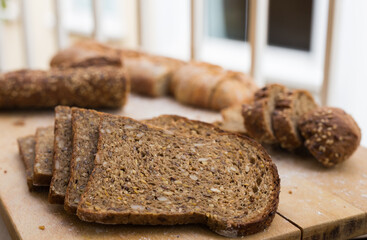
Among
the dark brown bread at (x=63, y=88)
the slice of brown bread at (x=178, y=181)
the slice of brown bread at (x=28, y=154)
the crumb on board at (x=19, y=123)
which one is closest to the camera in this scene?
the slice of brown bread at (x=178, y=181)

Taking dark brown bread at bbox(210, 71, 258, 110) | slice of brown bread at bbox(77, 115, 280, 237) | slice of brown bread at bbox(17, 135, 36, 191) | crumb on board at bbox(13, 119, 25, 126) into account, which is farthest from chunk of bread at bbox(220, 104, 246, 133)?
crumb on board at bbox(13, 119, 25, 126)

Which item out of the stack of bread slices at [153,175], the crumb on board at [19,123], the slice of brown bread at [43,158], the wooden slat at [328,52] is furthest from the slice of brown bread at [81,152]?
the wooden slat at [328,52]

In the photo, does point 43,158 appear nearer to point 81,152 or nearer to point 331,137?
point 81,152

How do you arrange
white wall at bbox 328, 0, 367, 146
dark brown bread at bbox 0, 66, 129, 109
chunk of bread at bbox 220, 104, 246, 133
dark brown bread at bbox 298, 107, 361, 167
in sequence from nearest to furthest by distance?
dark brown bread at bbox 298, 107, 361, 167 < chunk of bread at bbox 220, 104, 246, 133 < white wall at bbox 328, 0, 367, 146 < dark brown bread at bbox 0, 66, 129, 109

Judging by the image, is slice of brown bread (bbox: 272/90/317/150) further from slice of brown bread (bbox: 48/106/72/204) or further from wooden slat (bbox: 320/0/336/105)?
slice of brown bread (bbox: 48/106/72/204)

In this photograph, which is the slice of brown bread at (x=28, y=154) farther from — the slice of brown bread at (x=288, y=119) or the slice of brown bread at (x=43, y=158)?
the slice of brown bread at (x=288, y=119)

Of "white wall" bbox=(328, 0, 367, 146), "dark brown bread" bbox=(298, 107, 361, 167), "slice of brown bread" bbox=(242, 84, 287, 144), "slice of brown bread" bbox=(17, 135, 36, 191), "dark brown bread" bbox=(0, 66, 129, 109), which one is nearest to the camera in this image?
"slice of brown bread" bbox=(17, 135, 36, 191)
